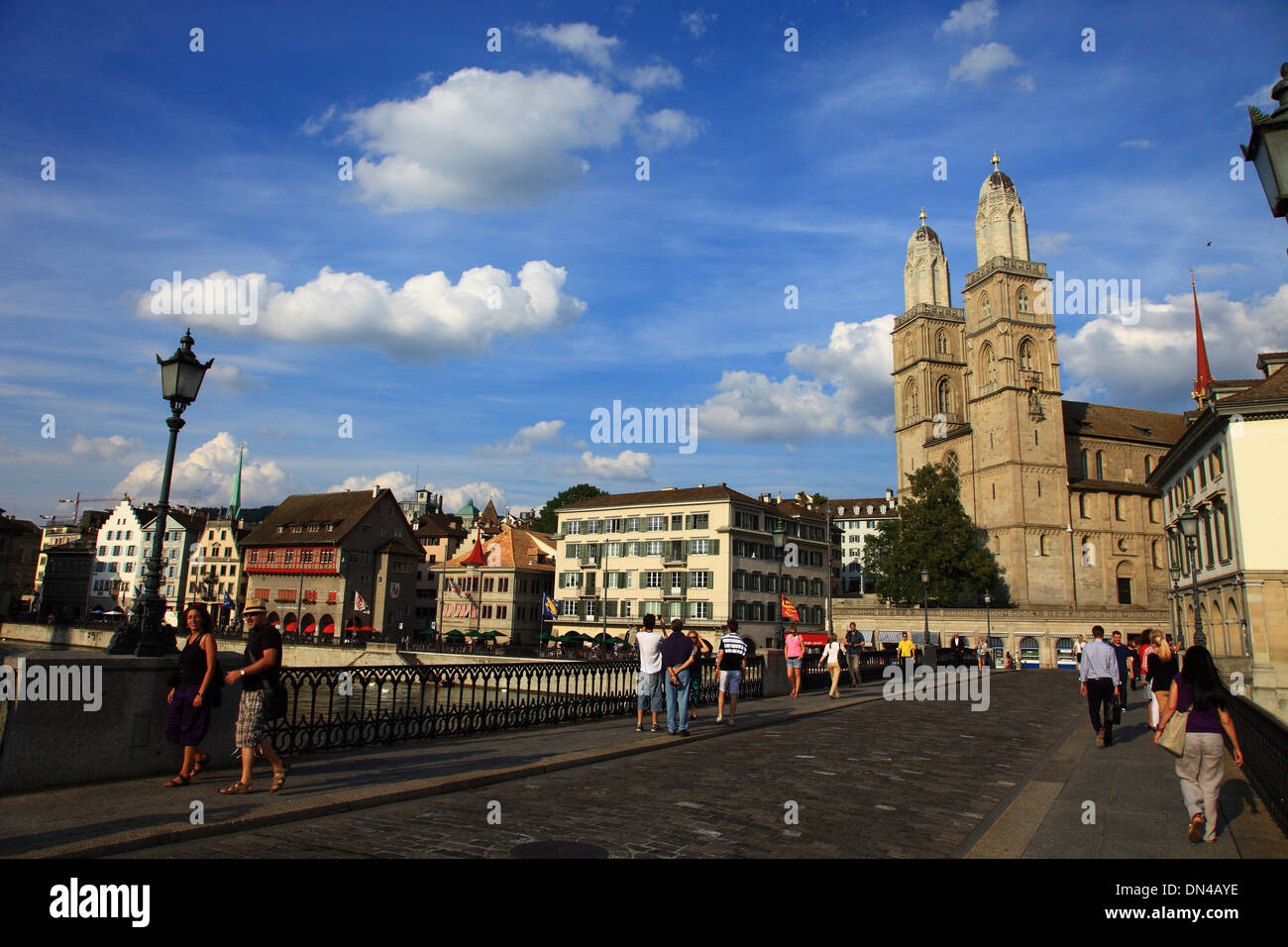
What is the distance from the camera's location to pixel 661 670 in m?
14.2

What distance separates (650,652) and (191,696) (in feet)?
24.2

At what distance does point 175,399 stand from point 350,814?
18.2ft

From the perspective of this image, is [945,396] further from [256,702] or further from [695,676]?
[256,702]

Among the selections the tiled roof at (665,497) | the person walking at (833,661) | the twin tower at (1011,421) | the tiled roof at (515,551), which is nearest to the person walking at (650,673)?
the person walking at (833,661)

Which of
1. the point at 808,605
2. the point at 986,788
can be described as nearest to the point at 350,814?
the point at 986,788

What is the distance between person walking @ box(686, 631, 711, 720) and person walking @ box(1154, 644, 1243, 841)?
7898 mm

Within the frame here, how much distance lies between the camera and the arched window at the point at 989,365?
80688 mm

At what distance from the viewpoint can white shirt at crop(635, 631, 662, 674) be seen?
13.6 metres

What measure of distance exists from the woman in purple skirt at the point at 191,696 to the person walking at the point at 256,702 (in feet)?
0.83

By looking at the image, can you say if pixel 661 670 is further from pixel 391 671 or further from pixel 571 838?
pixel 571 838

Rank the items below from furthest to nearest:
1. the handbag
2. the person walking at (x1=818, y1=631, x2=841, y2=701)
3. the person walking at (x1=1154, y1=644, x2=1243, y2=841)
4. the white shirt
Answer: the person walking at (x1=818, y1=631, x2=841, y2=701)
the white shirt
the handbag
the person walking at (x1=1154, y1=644, x2=1243, y2=841)

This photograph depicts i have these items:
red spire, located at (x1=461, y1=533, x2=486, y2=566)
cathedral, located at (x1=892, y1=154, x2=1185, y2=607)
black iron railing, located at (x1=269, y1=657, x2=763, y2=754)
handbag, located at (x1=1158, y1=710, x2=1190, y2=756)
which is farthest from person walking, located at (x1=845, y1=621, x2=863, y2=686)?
red spire, located at (x1=461, y1=533, x2=486, y2=566)

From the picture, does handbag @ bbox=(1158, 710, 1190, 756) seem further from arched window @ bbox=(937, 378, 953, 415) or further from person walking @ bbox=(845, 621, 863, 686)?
arched window @ bbox=(937, 378, 953, 415)

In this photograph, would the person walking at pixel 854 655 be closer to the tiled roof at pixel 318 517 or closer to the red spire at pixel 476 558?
the red spire at pixel 476 558
